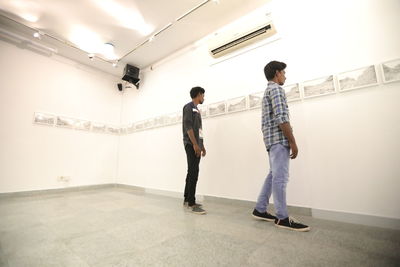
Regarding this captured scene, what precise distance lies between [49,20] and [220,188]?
12.8 feet

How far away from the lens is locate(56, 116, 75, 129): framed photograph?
3.81 metres

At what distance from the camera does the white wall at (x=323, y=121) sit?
170 cm

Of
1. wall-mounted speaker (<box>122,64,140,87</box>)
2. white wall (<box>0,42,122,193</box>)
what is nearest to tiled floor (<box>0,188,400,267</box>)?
white wall (<box>0,42,122,193</box>)

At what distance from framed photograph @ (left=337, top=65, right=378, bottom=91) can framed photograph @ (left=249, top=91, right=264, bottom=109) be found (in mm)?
876

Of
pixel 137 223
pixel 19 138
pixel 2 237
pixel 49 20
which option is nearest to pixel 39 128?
pixel 19 138

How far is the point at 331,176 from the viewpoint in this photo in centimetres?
189

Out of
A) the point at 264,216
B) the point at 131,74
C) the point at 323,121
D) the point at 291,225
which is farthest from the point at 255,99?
the point at 131,74

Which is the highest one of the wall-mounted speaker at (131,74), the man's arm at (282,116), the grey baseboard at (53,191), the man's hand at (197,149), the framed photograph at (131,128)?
the wall-mounted speaker at (131,74)

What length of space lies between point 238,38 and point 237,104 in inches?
37.9

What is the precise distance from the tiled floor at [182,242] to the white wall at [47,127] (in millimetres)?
1739

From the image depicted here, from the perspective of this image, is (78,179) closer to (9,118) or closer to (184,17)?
(9,118)

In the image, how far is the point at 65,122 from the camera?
3.90 meters

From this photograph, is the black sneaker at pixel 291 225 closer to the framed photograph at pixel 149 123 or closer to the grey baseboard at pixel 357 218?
the grey baseboard at pixel 357 218

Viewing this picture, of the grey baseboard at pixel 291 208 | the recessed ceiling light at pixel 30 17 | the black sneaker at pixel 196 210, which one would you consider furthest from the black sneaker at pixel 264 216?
the recessed ceiling light at pixel 30 17
